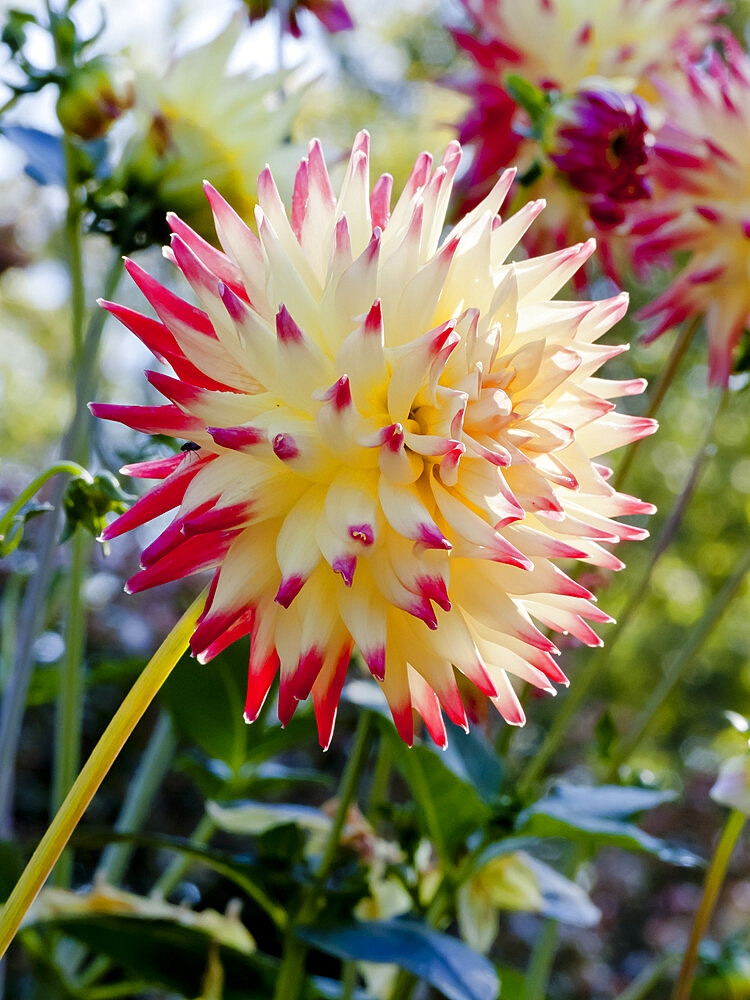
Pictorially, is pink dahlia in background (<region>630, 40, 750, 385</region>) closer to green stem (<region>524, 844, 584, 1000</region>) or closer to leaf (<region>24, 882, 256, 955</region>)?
green stem (<region>524, 844, 584, 1000</region>)

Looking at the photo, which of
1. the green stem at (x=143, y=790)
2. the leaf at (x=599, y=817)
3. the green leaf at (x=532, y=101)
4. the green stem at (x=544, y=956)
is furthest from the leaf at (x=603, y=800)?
the green leaf at (x=532, y=101)

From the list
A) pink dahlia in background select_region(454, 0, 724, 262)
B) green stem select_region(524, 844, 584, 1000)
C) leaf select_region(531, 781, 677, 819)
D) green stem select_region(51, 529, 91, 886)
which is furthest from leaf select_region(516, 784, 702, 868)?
pink dahlia in background select_region(454, 0, 724, 262)

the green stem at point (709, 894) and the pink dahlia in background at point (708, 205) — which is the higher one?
the pink dahlia in background at point (708, 205)

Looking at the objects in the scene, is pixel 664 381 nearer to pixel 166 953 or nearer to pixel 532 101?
pixel 532 101

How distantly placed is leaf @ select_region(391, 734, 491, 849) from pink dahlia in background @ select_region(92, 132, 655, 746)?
0.19 m

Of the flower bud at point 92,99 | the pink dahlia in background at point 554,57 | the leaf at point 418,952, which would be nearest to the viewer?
the leaf at point 418,952

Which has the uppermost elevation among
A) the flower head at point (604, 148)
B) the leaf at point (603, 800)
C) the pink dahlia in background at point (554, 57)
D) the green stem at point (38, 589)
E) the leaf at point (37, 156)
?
the pink dahlia in background at point (554, 57)

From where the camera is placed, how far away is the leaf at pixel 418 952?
14.7 inches

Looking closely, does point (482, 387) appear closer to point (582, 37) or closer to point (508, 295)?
point (508, 295)

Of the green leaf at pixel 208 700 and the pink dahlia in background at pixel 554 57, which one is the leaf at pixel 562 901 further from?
the pink dahlia in background at pixel 554 57

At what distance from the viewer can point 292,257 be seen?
0.29m

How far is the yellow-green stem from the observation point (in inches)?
9.3

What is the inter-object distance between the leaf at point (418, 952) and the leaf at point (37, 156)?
0.42 meters

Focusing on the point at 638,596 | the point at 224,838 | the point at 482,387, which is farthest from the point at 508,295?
the point at 224,838
